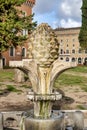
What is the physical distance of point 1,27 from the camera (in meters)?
37.3

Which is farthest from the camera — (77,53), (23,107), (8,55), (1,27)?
(77,53)

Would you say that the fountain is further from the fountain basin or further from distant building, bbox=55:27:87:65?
distant building, bbox=55:27:87:65

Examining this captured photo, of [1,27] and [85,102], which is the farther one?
[1,27]

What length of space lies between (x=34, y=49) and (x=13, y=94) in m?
13.4

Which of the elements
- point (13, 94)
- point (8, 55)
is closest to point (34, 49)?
point (13, 94)

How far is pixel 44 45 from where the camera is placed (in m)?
5.96

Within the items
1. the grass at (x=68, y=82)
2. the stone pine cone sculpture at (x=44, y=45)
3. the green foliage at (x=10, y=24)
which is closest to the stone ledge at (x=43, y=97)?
the stone pine cone sculpture at (x=44, y=45)

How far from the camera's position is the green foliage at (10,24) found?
122 feet

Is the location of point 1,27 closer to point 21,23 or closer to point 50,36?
point 21,23

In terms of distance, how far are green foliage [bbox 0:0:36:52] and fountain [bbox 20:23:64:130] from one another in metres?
31.0

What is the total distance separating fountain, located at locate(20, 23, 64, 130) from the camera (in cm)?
600

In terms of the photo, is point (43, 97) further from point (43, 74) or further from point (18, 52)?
point (18, 52)

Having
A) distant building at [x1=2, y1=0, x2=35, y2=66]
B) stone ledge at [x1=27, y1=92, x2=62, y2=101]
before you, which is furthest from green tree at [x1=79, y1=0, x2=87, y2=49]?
stone ledge at [x1=27, y1=92, x2=62, y2=101]

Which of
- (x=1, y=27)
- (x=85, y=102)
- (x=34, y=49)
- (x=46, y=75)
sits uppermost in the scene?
(x=1, y=27)
